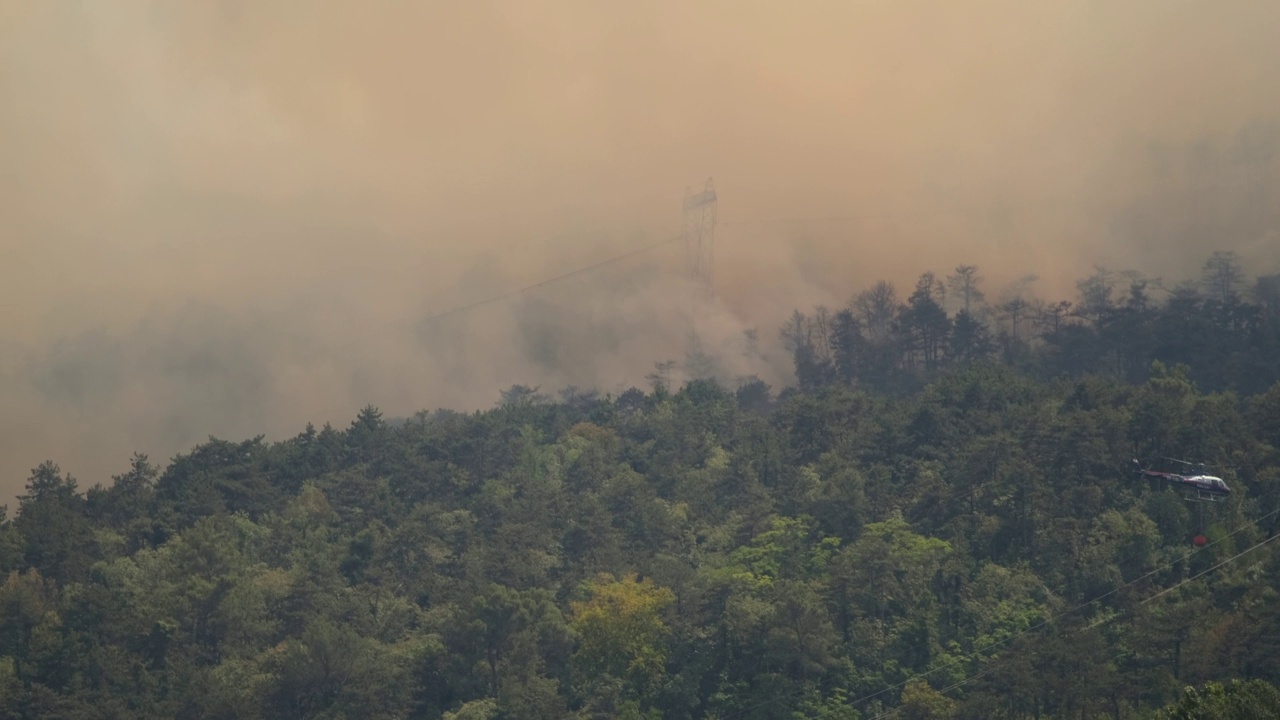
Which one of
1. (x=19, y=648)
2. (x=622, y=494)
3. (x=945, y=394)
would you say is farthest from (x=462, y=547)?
(x=945, y=394)

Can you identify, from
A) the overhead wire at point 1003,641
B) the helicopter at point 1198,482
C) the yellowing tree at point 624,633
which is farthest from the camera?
the yellowing tree at point 624,633

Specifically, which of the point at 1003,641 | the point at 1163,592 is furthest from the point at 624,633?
the point at 1163,592

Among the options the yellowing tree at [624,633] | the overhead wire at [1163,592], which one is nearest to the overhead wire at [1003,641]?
the overhead wire at [1163,592]

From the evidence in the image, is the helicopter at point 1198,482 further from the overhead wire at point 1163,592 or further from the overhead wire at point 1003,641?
the overhead wire at point 1003,641

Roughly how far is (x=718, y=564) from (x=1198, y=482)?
23.1 meters

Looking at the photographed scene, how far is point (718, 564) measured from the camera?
82.1 m

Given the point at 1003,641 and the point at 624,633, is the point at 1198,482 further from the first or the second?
the point at 624,633

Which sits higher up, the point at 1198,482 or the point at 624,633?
the point at 1198,482

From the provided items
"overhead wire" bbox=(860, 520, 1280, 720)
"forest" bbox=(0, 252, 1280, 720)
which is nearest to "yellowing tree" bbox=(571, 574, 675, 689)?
"forest" bbox=(0, 252, 1280, 720)

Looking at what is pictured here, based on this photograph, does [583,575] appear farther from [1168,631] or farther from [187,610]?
[1168,631]

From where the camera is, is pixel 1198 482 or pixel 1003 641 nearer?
pixel 1003 641

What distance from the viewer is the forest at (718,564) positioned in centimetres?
6806

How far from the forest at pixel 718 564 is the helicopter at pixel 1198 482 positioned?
58cm

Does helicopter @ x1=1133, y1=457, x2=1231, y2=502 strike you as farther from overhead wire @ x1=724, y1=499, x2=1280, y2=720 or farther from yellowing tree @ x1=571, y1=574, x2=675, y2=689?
yellowing tree @ x1=571, y1=574, x2=675, y2=689
